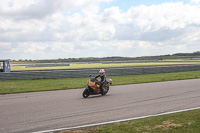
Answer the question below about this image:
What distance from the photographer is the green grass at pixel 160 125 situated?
19.2 feet

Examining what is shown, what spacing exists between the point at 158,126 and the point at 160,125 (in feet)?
0.38

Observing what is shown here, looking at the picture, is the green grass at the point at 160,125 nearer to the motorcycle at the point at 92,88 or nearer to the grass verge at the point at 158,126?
the grass verge at the point at 158,126

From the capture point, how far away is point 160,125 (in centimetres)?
633

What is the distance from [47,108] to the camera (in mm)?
9078

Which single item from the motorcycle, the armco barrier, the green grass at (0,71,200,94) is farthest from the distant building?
the motorcycle

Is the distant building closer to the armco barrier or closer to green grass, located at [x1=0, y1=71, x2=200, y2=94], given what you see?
the armco barrier

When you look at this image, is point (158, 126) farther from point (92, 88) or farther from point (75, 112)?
point (92, 88)

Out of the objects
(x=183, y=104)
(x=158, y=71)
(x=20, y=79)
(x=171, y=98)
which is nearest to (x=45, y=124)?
(x=183, y=104)

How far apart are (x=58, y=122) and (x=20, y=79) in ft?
57.2

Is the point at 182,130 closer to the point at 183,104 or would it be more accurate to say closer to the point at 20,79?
the point at 183,104

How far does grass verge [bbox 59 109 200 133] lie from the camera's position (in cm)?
585

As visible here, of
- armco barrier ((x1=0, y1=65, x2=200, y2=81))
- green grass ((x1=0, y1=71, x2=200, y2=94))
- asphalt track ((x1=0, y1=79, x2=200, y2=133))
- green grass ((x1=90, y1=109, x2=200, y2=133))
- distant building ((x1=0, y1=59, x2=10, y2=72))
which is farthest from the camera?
distant building ((x1=0, y1=59, x2=10, y2=72))

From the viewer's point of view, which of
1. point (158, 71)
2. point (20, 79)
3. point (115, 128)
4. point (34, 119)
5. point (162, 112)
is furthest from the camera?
point (158, 71)

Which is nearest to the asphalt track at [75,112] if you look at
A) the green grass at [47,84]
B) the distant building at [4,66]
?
the green grass at [47,84]
